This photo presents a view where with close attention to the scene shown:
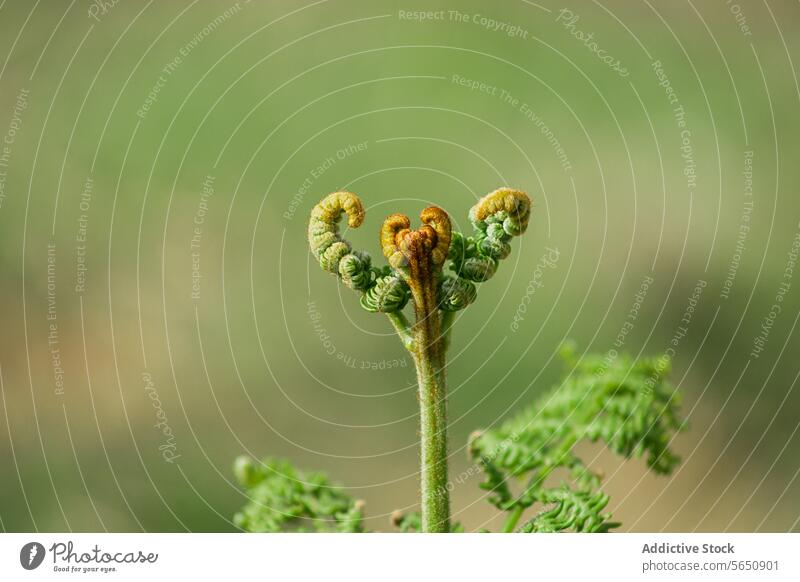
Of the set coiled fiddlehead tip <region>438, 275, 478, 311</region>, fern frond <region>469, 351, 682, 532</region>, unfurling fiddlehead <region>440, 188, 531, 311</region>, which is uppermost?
unfurling fiddlehead <region>440, 188, 531, 311</region>

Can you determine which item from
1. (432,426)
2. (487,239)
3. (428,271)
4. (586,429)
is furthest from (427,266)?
(586,429)

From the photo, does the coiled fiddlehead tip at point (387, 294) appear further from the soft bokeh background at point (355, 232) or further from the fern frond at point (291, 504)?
the soft bokeh background at point (355, 232)

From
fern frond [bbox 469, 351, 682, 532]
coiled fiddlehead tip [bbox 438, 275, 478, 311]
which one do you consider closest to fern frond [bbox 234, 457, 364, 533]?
fern frond [bbox 469, 351, 682, 532]

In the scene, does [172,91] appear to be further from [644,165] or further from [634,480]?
[634,480]

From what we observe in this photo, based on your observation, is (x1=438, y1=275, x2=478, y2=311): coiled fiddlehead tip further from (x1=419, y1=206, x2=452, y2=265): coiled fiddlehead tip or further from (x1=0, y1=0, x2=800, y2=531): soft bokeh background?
(x1=0, y1=0, x2=800, y2=531): soft bokeh background
